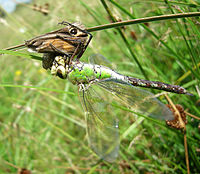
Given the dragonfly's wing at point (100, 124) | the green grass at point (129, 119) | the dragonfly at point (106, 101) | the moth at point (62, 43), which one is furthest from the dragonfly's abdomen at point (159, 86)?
the moth at point (62, 43)

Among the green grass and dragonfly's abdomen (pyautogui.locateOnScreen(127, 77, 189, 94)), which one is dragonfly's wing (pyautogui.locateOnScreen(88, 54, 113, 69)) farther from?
dragonfly's abdomen (pyautogui.locateOnScreen(127, 77, 189, 94))

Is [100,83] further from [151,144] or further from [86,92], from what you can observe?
[151,144]

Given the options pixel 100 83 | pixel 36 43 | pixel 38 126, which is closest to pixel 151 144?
pixel 100 83

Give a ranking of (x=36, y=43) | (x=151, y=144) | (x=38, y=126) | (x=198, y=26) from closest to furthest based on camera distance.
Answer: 1. (x=36, y=43)
2. (x=198, y=26)
3. (x=151, y=144)
4. (x=38, y=126)

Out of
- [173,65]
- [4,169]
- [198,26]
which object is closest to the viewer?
[198,26]

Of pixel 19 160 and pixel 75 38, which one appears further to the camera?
pixel 19 160

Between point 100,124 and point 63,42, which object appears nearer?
point 63,42

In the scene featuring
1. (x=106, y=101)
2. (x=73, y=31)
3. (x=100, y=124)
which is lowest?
(x=100, y=124)

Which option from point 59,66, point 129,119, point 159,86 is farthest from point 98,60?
point 129,119

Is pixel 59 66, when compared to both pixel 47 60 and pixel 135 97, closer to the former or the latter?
pixel 47 60
